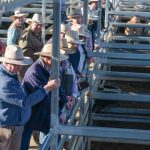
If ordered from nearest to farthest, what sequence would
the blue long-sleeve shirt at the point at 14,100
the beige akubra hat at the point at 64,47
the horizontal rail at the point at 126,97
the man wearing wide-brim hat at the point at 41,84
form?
the blue long-sleeve shirt at the point at 14,100 < the man wearing wide-brim hat at the point at 41,84 < the beige akubra hat at the point at 64,47 < the horizontal rail at the point at 126,97

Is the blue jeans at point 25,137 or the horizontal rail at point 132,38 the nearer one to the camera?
the blue jeans at point 25,137

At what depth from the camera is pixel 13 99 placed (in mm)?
4324

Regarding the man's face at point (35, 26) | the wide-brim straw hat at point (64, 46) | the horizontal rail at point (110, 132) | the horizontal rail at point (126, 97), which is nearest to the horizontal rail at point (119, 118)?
the horizontal rail at point (126, 97)

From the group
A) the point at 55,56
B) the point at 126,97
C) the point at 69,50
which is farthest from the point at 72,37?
the point at 55,56

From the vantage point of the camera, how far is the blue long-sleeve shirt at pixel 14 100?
170 inches

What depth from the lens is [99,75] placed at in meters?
6.93

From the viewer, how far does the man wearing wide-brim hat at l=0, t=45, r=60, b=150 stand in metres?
4.32

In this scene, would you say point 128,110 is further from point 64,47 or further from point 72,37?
point 64,47

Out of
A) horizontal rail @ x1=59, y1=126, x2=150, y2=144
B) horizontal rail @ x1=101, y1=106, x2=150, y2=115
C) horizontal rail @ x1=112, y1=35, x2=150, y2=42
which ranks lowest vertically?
horizontal rail @ x1=101, y1=106, x2=150, y2=115

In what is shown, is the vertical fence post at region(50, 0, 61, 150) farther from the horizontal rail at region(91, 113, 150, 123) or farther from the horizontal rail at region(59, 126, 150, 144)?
the horizontal rail at region(91, 113, 150, 123)

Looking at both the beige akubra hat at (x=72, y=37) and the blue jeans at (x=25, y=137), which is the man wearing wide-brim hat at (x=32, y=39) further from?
the blue jeans at (x=25, y=137)

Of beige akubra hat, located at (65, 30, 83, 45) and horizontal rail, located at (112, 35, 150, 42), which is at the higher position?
beige akubra hat, located at (65, 30, 83, 45)

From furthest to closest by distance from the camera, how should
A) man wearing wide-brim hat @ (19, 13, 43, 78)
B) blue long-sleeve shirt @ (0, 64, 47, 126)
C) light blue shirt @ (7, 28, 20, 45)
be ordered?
1. light blue shirt @ (7, 28, 20, 45)
2. man wearing wide-brim hat @ (19, 13, 43, 78)
3. blue long-sleeve shirt @ (0, 64, 47, 126)

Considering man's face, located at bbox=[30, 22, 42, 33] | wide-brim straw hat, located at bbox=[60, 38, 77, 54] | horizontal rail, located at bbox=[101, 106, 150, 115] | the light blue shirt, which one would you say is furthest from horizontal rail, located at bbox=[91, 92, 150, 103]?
the light blue shirt
